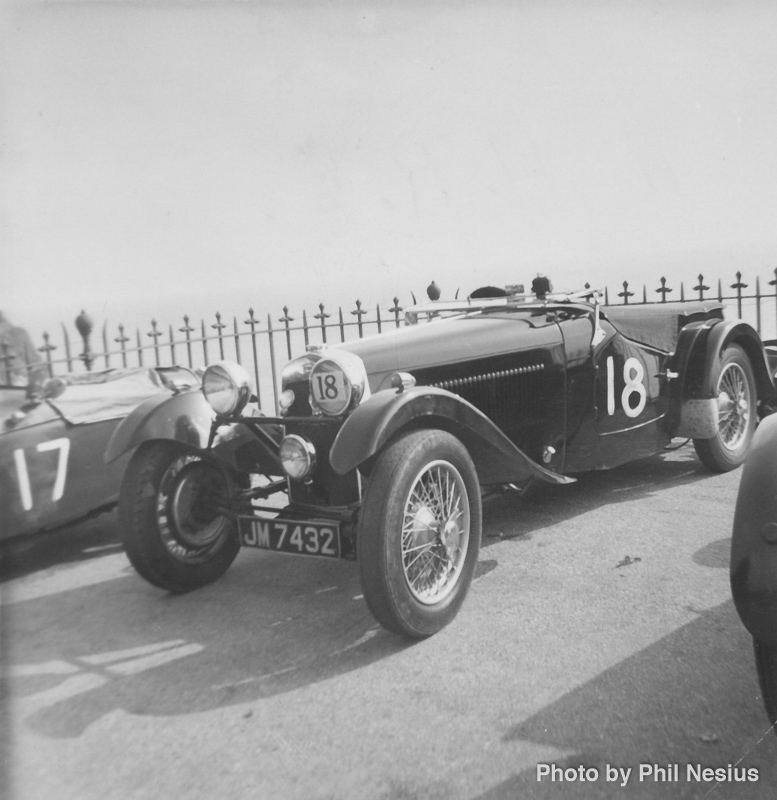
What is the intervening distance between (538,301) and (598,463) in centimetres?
93

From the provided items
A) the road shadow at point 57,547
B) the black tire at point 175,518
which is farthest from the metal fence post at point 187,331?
the black tire at point 175,518

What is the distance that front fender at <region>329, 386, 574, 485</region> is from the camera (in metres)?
2.85

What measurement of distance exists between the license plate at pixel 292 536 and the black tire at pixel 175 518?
0.75 feet

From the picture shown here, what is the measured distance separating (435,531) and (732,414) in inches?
117

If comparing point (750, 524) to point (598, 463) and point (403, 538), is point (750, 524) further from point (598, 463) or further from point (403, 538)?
point (598, 463)

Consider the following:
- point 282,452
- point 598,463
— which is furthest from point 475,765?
point 598,463

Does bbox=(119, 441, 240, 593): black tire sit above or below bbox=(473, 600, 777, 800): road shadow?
above

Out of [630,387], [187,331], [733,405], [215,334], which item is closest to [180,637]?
[630,387]

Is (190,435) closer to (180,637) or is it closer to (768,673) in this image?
(180,637)

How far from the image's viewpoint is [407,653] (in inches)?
112

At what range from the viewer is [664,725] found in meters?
2.23

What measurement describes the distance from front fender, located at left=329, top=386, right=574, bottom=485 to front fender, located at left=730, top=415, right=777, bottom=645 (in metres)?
1.25

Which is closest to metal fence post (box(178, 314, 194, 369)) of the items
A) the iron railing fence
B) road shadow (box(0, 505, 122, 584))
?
the iron railing fence

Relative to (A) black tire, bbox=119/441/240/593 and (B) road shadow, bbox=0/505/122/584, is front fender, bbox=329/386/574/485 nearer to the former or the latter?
(A) black tire, bbox=119/441/240/593
